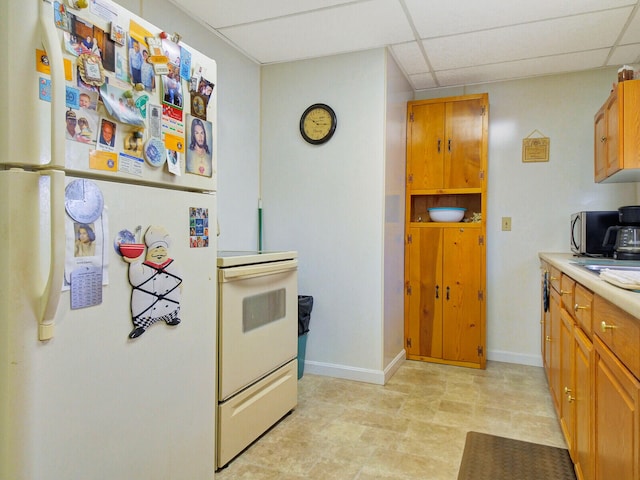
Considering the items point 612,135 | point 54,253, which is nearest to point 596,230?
point 612,135

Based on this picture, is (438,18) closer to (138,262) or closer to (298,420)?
(138,262)

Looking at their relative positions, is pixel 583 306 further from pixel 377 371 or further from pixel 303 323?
pixel 303 323

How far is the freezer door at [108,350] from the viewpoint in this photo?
0.96 metres

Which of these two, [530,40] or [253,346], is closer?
[253,346]

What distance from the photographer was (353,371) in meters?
3.01

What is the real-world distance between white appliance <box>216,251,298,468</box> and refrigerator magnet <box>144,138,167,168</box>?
634 mm

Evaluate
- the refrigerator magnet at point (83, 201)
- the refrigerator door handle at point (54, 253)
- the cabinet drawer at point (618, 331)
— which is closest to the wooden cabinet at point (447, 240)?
the cabinet drawer at point (618, 331)

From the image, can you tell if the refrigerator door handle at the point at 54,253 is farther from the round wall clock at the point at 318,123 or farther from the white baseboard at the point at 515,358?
the white baseboard at the point at 515,358

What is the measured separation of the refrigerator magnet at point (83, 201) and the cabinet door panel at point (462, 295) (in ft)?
9.06

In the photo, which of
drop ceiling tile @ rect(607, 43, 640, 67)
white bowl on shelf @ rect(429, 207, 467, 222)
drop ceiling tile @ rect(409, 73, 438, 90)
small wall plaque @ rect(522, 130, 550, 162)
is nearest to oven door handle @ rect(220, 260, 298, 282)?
white bowl on shelf @ rect(429, 207, 467, 222)

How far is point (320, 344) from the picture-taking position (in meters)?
3.14

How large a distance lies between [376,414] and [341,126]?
1.93 metres

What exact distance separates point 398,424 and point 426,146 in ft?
7.06

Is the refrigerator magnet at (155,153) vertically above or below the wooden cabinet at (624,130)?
below
